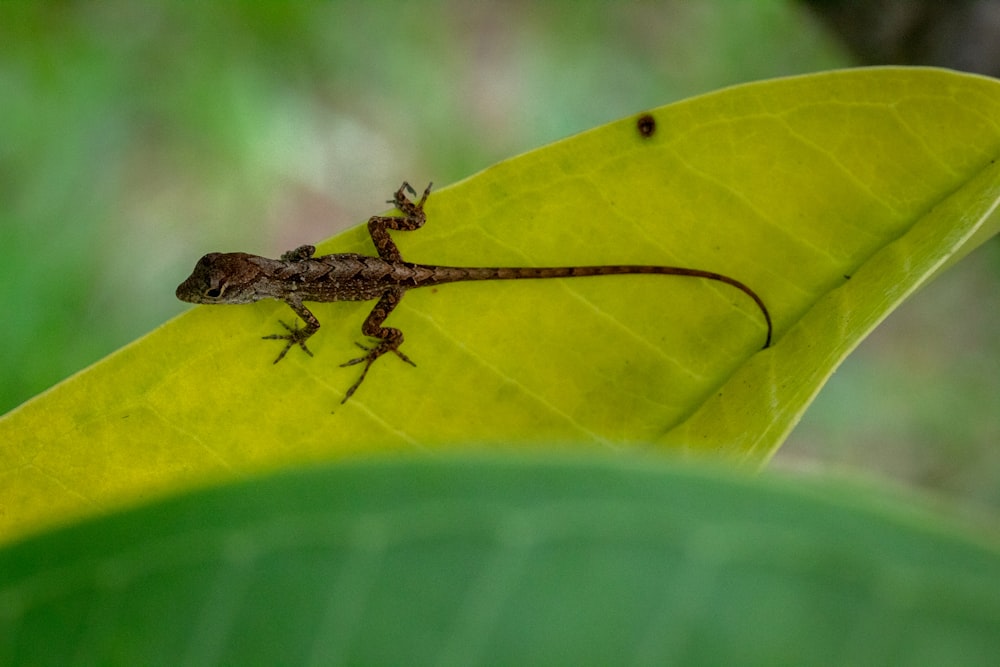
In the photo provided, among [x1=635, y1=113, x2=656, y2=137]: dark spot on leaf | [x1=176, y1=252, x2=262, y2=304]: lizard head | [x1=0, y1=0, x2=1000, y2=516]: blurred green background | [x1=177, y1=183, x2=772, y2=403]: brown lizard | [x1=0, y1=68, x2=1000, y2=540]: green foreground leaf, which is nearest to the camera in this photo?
[x1=0, y1=68, x2=1000, y2=540]: green foreground leaf

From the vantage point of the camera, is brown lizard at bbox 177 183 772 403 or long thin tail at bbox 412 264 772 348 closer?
long thin tail at bbox 412 264 772 348

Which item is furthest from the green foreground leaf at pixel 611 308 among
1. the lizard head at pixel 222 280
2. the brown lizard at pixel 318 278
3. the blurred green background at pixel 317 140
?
the blurred green background at pixel 317 140

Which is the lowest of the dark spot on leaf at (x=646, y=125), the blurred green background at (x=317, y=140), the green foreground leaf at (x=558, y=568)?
the green foreground leaf at (x=558, y=568)

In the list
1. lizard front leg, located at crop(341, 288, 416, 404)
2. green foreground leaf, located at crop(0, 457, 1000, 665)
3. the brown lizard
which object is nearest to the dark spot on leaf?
lizard front leg, located at crop(341, 288, 416, 404)

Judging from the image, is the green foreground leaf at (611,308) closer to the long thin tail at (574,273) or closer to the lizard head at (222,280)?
the long thin tail at (574,273)

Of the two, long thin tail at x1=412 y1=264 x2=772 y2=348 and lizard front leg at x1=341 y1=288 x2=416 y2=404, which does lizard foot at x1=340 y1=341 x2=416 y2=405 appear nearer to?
lizard front leg at x1=341 y1=288 x2=416 y2=404

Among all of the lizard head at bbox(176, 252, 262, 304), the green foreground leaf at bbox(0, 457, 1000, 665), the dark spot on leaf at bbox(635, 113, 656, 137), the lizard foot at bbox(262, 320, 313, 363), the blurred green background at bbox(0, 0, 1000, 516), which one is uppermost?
the blurred green background at bbox(0, 0, 1000, 516)
